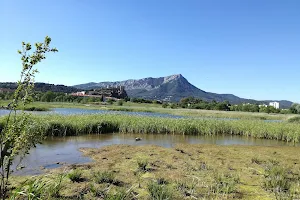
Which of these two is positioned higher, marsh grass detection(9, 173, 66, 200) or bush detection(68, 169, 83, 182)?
marsh grass detection(9, 173, 66, 200)

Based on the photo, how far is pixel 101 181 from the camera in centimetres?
685

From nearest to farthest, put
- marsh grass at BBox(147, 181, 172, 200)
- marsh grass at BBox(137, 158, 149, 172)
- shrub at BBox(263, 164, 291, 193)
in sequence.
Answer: marsh grass at BBox(147, 181, 172, 200) → shrub at BBox(263, 164, 291, 193) → marsh grass at BBox(137, 158, 149, 172)

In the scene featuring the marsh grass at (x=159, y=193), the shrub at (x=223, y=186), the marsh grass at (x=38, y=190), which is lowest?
the shrub at (x=223, y=186)

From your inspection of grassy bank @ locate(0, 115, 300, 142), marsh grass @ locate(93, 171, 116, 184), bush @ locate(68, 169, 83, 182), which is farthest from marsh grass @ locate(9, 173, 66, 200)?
grassy bank @ locate(0, 115, 300, 142)

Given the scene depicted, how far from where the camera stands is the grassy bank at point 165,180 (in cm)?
563

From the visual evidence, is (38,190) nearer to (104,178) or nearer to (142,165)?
(104,178)

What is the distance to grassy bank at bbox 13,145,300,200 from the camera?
18.5 ft

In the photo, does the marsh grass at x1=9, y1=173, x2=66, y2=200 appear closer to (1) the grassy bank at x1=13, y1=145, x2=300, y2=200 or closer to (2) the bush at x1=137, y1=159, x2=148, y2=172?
(1) the grassy bank at x1=13, y1=145, x2=300, y2=200

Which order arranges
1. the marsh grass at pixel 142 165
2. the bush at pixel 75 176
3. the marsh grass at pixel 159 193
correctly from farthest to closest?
the marsh grass at pixel 142 165 → the bush at pixel 75 176 → the marsh grass at pixel 159 193

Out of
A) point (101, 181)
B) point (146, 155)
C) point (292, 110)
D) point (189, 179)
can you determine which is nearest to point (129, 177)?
point (101, 181)

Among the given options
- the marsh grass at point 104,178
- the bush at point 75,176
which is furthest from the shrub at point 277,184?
the bush at point 75,176

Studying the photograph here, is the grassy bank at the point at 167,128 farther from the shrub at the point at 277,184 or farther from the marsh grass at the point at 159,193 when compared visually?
the shrub at the point at 277,184

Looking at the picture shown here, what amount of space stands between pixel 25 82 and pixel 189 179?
5535 mm

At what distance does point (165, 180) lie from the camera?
7.28m
